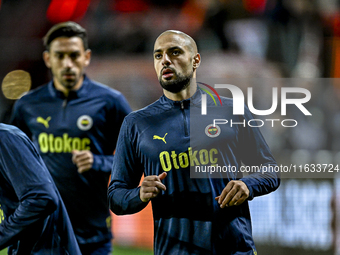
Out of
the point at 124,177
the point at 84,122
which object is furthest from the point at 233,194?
the point at 84,122

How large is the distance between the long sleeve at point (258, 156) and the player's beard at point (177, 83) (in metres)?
0.43

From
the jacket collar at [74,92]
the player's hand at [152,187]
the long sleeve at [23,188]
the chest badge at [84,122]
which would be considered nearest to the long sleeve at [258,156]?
the player's hand at [152,187]

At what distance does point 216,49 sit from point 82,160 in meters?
8.57

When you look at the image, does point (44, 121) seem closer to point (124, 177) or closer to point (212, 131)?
point (124, 177)

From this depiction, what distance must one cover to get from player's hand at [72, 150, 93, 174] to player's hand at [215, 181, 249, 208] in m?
1.75

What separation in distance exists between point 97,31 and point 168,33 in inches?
419

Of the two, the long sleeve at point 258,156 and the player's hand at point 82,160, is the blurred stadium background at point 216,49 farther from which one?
the long sleeve at point 258,156

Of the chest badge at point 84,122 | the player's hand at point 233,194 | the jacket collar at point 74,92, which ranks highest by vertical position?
the jacket collar at point 74,92

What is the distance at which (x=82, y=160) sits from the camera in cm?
411

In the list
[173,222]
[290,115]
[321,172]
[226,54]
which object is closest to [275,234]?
[321,172]

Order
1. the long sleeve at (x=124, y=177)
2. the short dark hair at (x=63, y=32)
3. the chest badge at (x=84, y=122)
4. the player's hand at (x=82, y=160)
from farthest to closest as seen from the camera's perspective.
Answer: the short dark hair at (x=63, y=32) < the chest badge at (x=84, y=122) < the player's hand at (x=82, y=160) < the long sleeve at (x=124, y=177)

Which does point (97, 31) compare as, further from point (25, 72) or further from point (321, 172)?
point (321, 172)

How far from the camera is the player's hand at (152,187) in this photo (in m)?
2.63

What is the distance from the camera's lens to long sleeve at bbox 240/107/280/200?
284 cm
